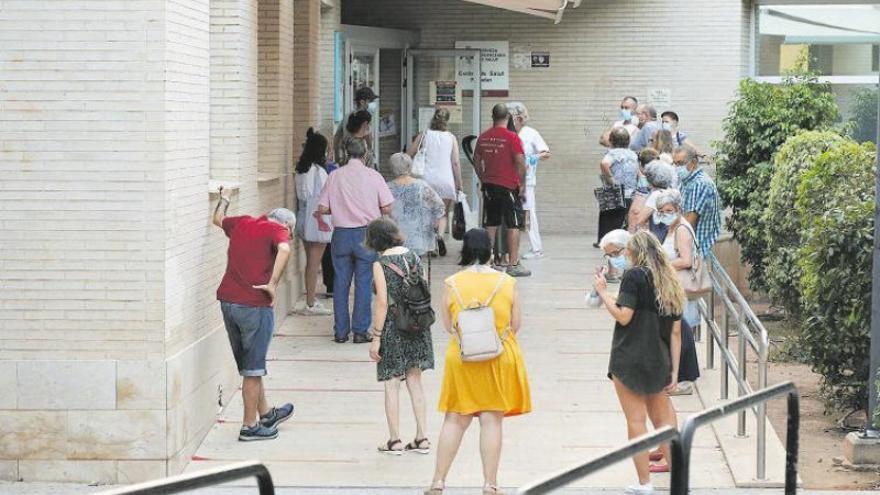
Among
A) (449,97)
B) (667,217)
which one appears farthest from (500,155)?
(667,217)

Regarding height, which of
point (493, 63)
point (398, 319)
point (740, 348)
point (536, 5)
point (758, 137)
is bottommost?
point (740, 348)

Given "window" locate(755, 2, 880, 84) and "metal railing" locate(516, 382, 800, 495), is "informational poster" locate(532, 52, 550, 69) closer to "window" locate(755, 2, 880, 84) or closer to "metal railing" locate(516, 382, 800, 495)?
"window" locate(755, 2, 880, 84)

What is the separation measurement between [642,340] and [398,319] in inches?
68.6

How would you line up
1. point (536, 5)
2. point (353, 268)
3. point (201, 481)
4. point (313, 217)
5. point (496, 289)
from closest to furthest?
point (201, 481)
point (496, 289)
point (353, 268)
point (313, 217)
point (536, 5)

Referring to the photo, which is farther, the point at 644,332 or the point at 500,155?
the point at 500,155

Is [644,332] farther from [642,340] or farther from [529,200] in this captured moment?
[529,200]

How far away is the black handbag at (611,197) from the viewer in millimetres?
17094

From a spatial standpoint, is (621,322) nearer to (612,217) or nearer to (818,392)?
(818,392)

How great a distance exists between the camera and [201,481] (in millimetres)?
4715

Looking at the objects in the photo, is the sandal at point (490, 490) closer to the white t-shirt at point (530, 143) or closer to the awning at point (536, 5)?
the awning at point (536, 5)

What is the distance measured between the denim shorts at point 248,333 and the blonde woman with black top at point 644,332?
7.93ft

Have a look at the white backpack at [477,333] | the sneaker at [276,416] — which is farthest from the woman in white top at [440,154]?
the white backpack at [477,333]

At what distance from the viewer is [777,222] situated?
14820 millimetres

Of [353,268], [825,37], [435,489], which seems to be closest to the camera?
[435,489]
